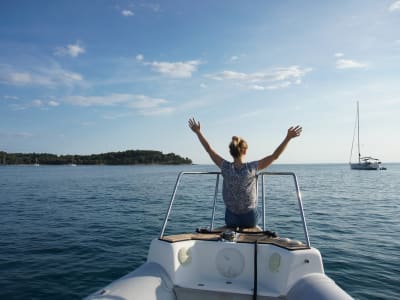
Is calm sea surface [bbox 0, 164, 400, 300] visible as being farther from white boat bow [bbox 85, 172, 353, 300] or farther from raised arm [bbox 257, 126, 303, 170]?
raised arm [bbox 257, 126, 303, 170]

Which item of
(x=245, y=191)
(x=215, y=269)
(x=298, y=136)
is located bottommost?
(x=215, y=269)

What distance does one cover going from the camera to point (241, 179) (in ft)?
13.8

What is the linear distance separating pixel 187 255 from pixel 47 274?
4.28 meters

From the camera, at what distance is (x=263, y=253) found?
3787 mm

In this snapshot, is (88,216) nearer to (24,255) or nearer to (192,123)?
(24,255)

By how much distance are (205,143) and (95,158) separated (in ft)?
511

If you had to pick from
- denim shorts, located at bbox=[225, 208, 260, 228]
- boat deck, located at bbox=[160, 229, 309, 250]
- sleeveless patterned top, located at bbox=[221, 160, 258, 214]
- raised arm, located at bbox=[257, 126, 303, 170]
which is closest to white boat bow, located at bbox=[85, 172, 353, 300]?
boat deck, located at bbox=[160, 229, 309, 250]

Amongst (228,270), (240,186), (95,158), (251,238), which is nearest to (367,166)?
(240,186)

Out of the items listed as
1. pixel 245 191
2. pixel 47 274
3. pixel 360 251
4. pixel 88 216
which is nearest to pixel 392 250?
pixel 360 251

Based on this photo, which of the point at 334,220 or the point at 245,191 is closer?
the point at 245,191

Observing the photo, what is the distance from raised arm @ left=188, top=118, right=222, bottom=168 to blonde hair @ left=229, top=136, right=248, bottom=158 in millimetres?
230

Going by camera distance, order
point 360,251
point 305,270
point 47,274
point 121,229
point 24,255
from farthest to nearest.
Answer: point 121,229 → point 360,251 → point 24,255 → point 47,274 → point 305,270

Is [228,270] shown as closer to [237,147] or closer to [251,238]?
[251,238]

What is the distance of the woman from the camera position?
411 centimetres
